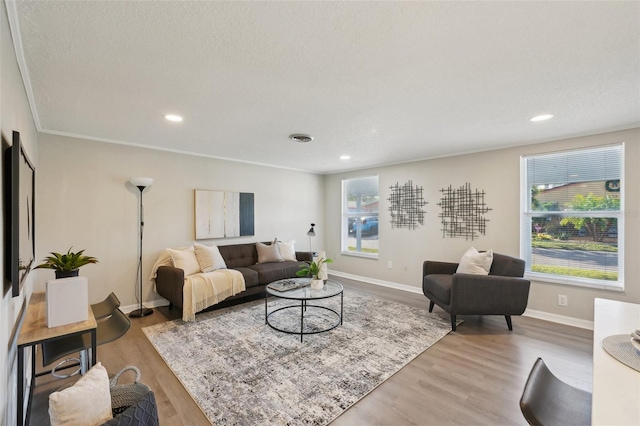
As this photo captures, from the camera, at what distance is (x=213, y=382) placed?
7.38ft

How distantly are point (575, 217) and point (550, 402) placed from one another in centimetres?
328

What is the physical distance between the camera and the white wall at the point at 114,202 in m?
3.29

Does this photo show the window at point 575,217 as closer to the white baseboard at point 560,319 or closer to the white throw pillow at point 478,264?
the white baseboard at point 560,319

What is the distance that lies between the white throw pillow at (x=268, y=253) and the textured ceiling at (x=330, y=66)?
86.2 inches

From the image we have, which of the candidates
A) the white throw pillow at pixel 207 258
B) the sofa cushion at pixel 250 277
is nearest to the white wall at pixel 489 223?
the sofa cushion at pixel 250 277

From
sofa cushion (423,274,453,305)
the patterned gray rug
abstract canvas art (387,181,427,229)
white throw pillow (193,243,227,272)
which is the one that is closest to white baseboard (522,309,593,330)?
sofa cushion (423,274,453,305)

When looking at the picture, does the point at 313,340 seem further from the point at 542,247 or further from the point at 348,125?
the point at 542,247

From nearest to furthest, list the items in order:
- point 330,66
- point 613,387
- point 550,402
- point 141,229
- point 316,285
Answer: point 613,387
point 550,402
point 330,66
point 316,285
point 141,229

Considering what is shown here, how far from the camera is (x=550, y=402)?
1146 mm

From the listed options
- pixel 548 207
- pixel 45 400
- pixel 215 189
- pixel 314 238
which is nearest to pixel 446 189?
pixel 548 207

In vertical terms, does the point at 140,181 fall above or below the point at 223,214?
above

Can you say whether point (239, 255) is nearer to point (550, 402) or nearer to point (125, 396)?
point (125, 396)

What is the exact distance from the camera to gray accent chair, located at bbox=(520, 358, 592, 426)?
0.99 metres

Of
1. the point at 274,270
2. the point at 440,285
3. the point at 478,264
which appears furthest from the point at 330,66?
the point at 274,270
